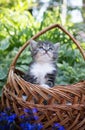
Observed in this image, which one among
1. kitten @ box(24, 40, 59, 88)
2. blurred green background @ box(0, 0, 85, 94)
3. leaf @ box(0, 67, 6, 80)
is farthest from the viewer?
blurred green background @ box(0, 0, 85, 94)

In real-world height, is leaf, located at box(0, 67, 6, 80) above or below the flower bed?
above

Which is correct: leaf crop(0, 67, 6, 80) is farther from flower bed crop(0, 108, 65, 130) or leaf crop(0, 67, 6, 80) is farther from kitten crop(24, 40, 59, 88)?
flower bed crop(0, 108, 65, 130)

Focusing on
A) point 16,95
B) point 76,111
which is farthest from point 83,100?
point 16,95

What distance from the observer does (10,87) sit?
7.62ft

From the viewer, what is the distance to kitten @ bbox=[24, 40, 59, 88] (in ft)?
8.37

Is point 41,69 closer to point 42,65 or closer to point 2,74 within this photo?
point 42,65

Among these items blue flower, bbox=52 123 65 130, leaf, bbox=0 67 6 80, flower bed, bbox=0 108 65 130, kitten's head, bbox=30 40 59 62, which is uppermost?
kitten's head, bbox=30 40 59 62

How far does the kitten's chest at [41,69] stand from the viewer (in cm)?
255

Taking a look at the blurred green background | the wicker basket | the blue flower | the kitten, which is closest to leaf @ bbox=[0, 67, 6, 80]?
the blurred green background

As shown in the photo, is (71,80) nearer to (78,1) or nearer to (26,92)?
(26,92)

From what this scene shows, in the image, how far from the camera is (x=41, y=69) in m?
2.57

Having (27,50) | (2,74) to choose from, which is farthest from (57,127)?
(27,50)

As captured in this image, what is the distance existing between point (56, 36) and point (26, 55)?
606 millimetres

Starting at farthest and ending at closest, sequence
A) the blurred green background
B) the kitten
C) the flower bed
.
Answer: the blurred green background, the kitten, the flower bed
